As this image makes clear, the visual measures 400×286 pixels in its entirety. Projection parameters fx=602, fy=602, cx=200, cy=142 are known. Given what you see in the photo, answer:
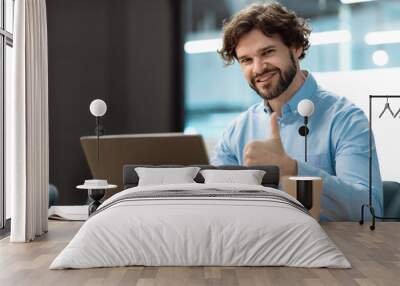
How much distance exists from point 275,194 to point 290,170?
Result: 74.5 inches

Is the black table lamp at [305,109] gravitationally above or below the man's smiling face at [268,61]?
below

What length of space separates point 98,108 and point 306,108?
7.61 feet

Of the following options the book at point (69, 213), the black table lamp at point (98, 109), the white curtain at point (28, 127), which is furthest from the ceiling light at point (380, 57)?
the book at point (69, 213)

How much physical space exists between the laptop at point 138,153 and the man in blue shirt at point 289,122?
351 mm

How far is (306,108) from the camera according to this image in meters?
6.51

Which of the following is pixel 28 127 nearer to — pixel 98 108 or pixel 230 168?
pixel 98 108

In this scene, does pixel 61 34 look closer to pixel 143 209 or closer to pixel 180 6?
pixel 180 6

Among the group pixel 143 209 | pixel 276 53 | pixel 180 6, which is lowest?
pixel 143 209

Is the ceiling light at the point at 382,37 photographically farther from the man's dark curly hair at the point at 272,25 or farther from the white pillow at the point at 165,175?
the white pillow at the point at 165,175

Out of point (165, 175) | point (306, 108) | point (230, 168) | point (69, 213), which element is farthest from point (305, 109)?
point (69, 213)

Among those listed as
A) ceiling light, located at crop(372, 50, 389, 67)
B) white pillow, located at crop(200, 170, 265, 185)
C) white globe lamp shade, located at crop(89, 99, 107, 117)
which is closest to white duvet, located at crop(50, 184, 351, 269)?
white pillow, located at crop(200, 170, 265, 185)

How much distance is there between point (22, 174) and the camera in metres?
5.37

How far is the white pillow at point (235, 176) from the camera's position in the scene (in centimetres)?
603

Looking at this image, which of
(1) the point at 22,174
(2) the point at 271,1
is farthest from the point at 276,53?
(1) the point at 22,174
